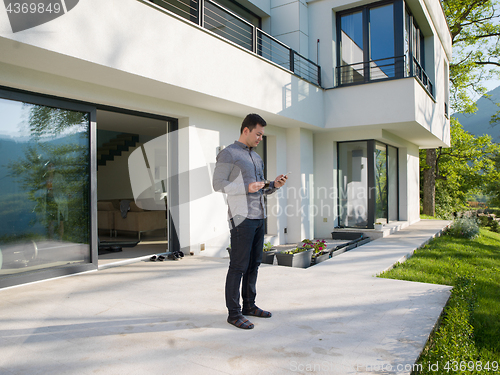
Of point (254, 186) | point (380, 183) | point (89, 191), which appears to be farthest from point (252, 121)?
point (380, 183)

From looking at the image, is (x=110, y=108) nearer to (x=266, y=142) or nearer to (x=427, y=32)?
(x=266, y=142)

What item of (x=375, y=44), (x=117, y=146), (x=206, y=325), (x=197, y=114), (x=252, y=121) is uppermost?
(x=375, y=44)

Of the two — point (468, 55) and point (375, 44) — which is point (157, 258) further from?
point (468, 55)

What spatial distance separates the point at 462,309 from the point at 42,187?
14.6 ft

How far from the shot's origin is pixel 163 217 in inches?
356

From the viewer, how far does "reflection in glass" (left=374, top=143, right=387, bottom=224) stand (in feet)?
31.0

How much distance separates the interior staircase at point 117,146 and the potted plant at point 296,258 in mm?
7851

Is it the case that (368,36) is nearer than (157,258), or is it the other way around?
(157,258)

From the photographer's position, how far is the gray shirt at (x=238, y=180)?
8.93ft

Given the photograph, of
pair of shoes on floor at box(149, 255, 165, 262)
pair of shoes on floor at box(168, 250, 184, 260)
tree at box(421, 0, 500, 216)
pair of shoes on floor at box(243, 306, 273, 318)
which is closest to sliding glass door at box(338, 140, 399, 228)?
pair of shoes on floor at box(168, 250, 184, 260)

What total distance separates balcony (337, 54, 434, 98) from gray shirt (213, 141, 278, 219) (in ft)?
19.8

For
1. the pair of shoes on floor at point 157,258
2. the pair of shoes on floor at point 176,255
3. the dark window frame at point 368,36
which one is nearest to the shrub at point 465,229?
the dark window frame at point 368,36

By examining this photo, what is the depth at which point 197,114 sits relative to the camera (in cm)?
619

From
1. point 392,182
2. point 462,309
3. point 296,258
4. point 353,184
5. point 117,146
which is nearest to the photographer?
point 462,309
